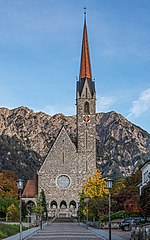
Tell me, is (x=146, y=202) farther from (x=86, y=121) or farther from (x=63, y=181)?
(x=86, y=121)

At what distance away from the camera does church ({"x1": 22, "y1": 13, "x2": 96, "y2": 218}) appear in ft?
273

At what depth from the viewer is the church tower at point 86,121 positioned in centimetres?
8344

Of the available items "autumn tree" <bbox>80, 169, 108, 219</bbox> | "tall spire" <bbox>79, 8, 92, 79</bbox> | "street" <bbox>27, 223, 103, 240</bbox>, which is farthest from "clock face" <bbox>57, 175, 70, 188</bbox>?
"street" <bbox>27, 223, 103, 240</bbox>

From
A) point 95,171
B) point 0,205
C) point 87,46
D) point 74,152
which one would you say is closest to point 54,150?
point 74,152

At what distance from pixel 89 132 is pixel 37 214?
86.6 feet

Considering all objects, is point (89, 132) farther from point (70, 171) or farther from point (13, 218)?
point (13, 218)

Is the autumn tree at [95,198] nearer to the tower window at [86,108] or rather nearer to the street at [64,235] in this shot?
the tower window at [86,108]

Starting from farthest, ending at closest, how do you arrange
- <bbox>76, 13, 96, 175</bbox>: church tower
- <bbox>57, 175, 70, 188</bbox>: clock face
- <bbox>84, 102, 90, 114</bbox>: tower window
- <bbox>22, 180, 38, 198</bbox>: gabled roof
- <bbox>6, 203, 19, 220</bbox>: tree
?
<bbox>84, 102, 90, 114</bbox>: tower window → <bbox>22, 180, 38, 198</bbox>: gabled roof → <bbox>57, 175, 70, 188</bbox>: clock face → <bbox>76, 13, 96, 175</bbox>: church tower → <bbox>6, 203, 19, 220</bbox>: tree

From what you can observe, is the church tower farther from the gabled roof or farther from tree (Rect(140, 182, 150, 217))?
tree (Rect(140, 182, 150, 217))

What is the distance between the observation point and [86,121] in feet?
279

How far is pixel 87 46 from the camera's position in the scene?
295ft

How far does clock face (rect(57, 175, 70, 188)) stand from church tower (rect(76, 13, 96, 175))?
353 cm

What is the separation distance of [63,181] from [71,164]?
3.50 metres

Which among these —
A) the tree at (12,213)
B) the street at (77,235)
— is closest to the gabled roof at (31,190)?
the tree at (12,213)
